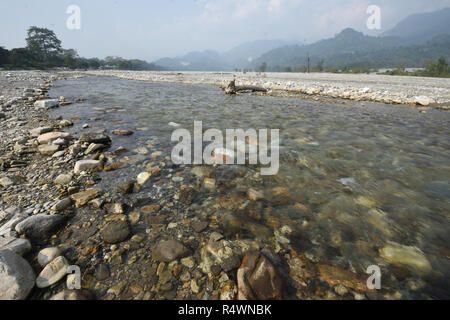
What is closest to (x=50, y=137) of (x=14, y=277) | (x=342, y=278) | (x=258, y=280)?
(x=14, y=277)

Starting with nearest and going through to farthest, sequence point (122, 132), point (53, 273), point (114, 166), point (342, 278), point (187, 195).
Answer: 1. point (53, 273)
2. point (342, 278)
3. point (187, 195)
4. point (114, 166)
5. point (122, 132)

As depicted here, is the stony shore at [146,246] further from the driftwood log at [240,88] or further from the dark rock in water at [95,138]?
the driftwood log at [240,88]

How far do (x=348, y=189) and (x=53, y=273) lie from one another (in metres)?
4.54

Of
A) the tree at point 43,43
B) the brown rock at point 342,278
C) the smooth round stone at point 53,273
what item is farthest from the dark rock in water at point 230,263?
the tree at point 43,43

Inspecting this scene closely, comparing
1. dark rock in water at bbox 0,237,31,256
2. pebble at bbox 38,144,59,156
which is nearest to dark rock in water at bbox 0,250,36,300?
dark rock in water at bbox 0,237,31,256

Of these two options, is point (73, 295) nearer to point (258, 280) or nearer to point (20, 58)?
point (258, 280)

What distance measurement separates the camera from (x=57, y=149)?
4.90 metres

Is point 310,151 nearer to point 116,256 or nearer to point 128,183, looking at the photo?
point 128,183

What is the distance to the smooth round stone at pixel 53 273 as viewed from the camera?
1.89 meters

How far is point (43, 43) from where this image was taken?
93062 mm

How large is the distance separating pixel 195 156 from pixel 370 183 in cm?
393

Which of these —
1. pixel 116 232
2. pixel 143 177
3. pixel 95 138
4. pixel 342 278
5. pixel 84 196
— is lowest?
pixel 342 278
